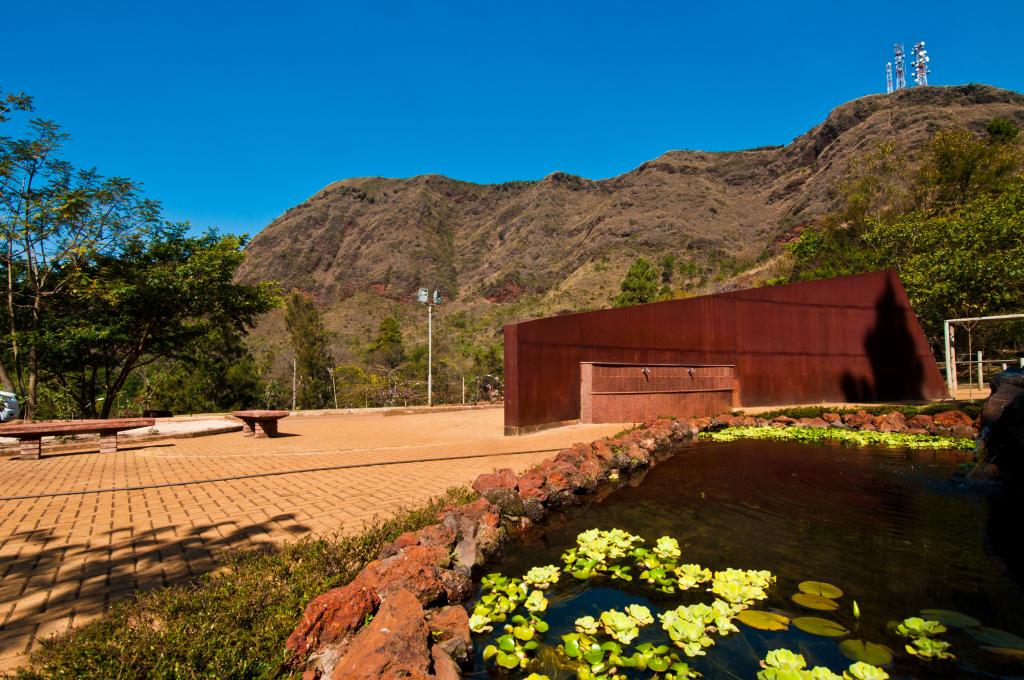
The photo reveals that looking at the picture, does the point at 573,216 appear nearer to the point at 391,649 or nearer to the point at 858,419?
the point at 858,419

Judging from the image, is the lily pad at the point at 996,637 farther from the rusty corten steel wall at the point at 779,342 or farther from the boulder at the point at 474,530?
the rusty corten steel wall at the point at 779,342

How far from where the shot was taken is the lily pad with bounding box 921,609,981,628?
8.95 feet

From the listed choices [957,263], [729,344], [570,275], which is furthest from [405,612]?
[570,275]

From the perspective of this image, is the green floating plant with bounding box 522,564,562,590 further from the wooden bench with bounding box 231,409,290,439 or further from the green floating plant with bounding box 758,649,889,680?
the wooden bench with bounding box 231,409,290,439

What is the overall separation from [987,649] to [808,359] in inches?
563

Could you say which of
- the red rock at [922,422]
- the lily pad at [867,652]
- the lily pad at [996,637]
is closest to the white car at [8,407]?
the lily pad at [867,652]

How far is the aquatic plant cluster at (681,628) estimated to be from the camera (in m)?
2.40

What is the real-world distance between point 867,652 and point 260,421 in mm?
12024

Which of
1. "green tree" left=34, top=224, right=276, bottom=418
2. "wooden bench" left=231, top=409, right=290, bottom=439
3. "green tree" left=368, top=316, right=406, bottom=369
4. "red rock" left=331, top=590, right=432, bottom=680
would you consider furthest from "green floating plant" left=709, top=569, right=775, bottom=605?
"green tree" left=368, top=316, right=406, bottom=369

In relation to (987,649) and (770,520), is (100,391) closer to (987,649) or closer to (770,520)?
(770,520)

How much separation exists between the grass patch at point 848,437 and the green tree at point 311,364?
1948 centimetres

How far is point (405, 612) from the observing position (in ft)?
7.34

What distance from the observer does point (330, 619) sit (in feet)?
7.54

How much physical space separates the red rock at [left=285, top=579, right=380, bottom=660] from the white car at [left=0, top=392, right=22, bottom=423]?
1491 centimetres
